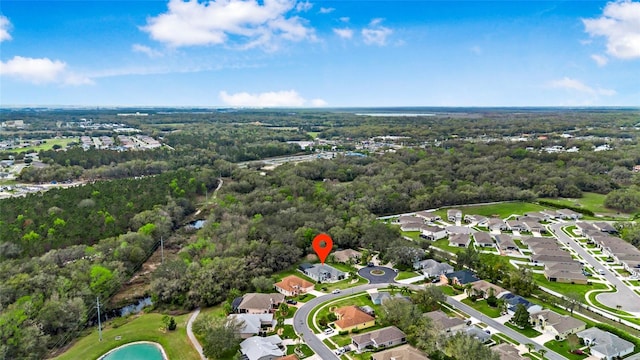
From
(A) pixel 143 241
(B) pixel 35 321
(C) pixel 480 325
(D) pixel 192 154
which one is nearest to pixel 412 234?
(C) pixel 480 325

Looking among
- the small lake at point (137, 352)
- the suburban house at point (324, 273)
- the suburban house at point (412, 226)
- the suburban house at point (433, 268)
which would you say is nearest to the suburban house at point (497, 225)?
the suburban house at point (412, 226)

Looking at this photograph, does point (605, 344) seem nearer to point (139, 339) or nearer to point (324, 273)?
point (324, 273)

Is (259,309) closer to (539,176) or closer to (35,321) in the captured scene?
(35,321)

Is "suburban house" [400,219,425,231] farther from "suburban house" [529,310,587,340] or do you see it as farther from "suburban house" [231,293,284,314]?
"suburban house" [231,293,284,314]

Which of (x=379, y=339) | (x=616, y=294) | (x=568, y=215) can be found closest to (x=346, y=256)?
(x=379, y=339)

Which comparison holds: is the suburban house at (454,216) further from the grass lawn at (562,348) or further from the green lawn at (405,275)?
the grass lawn at (562,348)

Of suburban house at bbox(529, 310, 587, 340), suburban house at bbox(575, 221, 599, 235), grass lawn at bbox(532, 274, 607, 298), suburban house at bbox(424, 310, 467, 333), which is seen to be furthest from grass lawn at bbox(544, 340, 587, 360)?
suburban house at bbox(575, 221, 599, 235)
